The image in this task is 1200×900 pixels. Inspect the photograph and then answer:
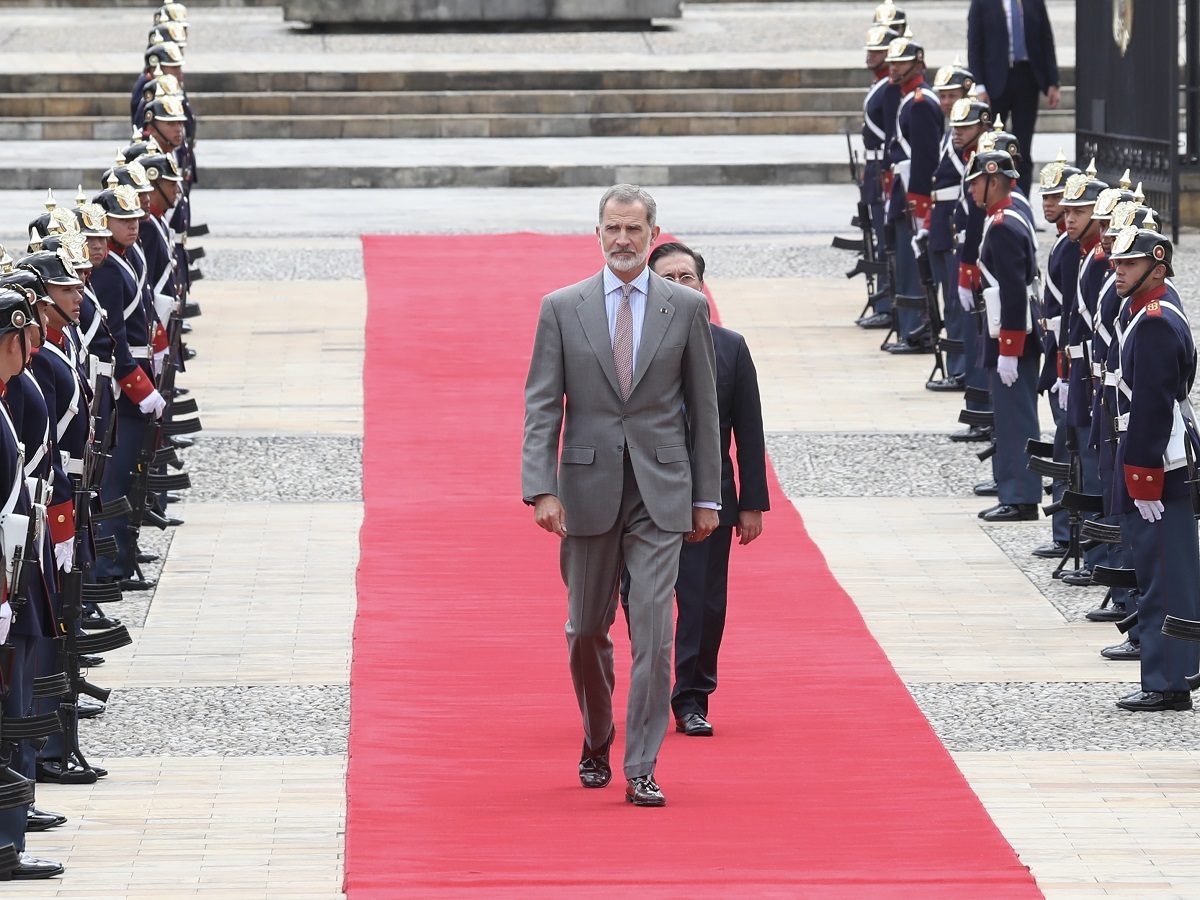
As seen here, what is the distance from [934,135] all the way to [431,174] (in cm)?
1029

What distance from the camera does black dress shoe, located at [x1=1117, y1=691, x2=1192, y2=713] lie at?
9.24 metres

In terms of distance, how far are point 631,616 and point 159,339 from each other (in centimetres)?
558

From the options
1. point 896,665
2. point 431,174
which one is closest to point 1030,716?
point 896,665

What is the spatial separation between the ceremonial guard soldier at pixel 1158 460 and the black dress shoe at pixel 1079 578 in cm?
187

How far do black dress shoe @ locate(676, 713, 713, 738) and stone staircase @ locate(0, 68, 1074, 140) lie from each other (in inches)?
787

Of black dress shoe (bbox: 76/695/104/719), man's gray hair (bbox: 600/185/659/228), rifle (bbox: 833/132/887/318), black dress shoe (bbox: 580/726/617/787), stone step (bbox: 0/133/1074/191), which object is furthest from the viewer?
stone step (bbox: 0/133/1074/191)

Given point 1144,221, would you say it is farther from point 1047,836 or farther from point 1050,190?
point 1047,836

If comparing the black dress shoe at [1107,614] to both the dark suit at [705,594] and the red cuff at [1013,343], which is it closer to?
the red cuff at [1013,343]

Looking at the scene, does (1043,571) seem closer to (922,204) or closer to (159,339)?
(159,339)

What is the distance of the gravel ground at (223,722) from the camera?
28.8 feet

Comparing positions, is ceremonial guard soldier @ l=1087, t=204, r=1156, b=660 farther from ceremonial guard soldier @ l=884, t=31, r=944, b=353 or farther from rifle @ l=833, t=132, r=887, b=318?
rifle @ l=833, t=132, r=887, b=318

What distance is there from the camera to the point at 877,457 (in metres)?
14.2

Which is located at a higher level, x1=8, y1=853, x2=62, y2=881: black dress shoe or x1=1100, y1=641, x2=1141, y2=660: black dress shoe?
A: x1=8, y1=853, x2=62, y2=881: black dress shoe

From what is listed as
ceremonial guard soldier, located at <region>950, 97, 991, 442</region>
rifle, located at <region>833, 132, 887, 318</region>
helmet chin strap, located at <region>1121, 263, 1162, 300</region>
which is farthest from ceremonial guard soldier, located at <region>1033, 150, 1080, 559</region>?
rifle, located at <region>833, 132, 887, 318</region>
